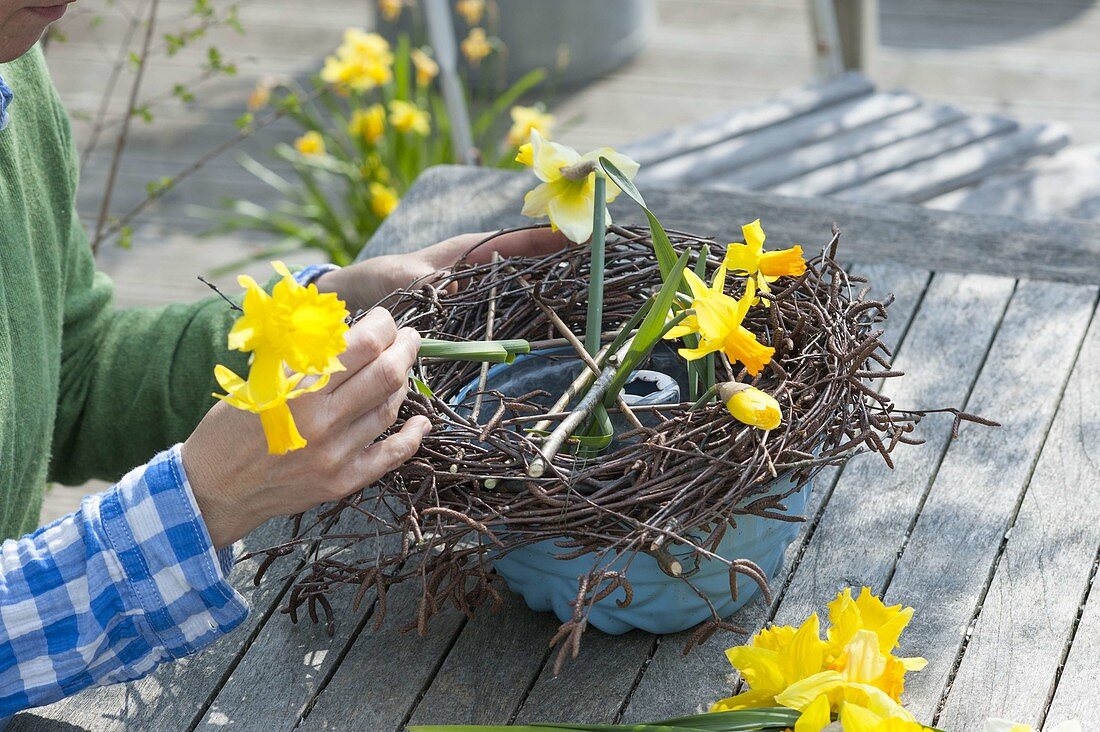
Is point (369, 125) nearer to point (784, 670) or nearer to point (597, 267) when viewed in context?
point (597, 267)

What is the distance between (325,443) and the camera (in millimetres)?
735

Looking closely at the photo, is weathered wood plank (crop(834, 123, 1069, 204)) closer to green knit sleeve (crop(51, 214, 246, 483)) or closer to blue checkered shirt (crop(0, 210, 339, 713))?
green knit sleeve (crop(51, 214, 246, 483))

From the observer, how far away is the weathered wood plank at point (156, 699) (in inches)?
33.3

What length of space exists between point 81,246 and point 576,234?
26.0 inches

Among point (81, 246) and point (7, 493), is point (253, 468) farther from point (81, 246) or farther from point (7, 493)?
point (81, 246)

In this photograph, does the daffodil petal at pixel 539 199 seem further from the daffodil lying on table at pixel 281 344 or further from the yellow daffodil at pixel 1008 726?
the yellow daffodil at pixel 1008 726

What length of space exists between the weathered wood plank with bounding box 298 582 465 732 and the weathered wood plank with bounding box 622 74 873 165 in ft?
4.72

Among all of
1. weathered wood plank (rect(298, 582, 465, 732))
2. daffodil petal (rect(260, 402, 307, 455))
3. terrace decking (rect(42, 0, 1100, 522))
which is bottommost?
terrace decking (rect(42, 0, 1100, 522))

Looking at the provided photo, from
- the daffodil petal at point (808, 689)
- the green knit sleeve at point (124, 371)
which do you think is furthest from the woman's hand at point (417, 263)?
the daffodil petal at point (808, 689)

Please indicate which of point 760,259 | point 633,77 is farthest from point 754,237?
point 633,77

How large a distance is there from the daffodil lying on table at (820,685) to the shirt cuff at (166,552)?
167mm

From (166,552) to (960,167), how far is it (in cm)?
184

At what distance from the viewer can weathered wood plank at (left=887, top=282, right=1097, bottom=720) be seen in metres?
0.87

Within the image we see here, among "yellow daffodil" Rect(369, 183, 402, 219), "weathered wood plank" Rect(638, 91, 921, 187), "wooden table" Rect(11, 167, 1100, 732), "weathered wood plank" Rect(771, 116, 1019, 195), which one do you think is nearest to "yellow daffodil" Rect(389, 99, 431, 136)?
"yellow daffodil" Rect(369, 183, 402, 219)
